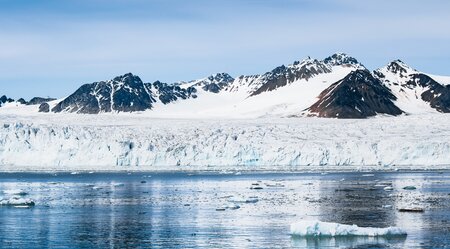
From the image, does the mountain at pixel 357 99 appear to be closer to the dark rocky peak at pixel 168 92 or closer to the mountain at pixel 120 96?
the dark rocky peak at pixel 168 92

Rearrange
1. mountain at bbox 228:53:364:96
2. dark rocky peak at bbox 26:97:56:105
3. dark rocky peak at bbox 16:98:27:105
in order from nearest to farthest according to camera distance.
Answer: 1. mountain at bbox 228:53:364:96
2. dark rocky peak at bbox 16:98:27:105
3. dark rocky peak at bbox 26:97:56:105

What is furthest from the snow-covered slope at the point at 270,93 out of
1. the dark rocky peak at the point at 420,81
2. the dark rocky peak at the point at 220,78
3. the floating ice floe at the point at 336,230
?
the floating ice floe at the point at 336,230

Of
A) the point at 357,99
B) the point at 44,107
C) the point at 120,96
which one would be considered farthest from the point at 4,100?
the point at 357,99

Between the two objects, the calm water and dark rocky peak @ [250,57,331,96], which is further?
dark rocky peak @ [250,57,331,96]

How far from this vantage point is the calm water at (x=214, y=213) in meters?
18.6

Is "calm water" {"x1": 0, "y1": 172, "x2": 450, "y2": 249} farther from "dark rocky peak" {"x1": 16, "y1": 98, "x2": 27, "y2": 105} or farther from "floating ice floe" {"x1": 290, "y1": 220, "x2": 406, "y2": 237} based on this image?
"dark rocky peak" {"x1": 16, "y1": 98, "x2": 27, "y2": 105}

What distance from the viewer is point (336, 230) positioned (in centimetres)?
1875

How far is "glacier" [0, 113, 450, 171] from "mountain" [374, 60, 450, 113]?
164 ft

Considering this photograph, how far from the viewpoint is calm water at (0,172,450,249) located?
61.1ft

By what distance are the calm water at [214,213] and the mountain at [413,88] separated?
215 feet

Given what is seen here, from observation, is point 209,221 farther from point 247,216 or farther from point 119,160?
point 119,160

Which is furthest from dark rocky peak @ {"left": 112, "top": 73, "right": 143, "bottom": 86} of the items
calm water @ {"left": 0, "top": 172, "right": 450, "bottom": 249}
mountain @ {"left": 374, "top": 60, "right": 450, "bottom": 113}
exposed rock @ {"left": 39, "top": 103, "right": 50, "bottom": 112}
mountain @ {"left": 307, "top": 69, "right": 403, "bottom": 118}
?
calm water @ {"left": 0, "top": 172, "right": 450, "bottom": 249}

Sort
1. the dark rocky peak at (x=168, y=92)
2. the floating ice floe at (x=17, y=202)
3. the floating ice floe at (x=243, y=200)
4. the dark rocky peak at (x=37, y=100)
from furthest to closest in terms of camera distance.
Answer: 1. the dark rocky peak at (x=37, y=100)
2. the dark rocky peak at (x=168, y=92)
3. the floating ice floe at (x=243, y=200)
4. the floating ice floe at (x=17, y=202)

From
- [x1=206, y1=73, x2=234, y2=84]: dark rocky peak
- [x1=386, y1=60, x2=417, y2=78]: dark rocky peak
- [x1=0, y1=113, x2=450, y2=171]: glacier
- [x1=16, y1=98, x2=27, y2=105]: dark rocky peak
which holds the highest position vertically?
[x1=206, y1=73, x2=234, y2=84]: dark rocky peak
